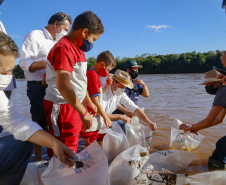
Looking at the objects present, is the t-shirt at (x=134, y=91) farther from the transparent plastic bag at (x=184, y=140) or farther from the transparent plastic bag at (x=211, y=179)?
the transparent plastic bag at (x=211, y=179)

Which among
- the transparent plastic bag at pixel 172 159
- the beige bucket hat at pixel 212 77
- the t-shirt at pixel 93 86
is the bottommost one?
the transparent plastic bag at pixel 172 159

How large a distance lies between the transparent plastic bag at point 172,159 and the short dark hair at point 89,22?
1317mm

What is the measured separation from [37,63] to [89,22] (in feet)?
2.51

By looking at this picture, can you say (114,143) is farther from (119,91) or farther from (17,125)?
(17,125)

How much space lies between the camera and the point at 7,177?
1.47m

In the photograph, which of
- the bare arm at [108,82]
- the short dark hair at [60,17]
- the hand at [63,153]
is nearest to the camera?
the hand at [63,153]

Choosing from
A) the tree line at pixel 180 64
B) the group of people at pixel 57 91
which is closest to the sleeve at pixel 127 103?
the group of people at pixel 57 91

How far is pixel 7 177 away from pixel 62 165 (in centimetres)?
43

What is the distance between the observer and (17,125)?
1.39m

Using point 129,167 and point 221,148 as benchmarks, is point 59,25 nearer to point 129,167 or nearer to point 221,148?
point 129,167

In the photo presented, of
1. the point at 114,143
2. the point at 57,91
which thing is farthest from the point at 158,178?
the point at 57,91

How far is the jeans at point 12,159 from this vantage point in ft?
4.77

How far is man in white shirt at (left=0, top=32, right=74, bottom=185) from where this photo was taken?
1.28 metres

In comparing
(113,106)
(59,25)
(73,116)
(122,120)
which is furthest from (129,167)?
(59,25)
